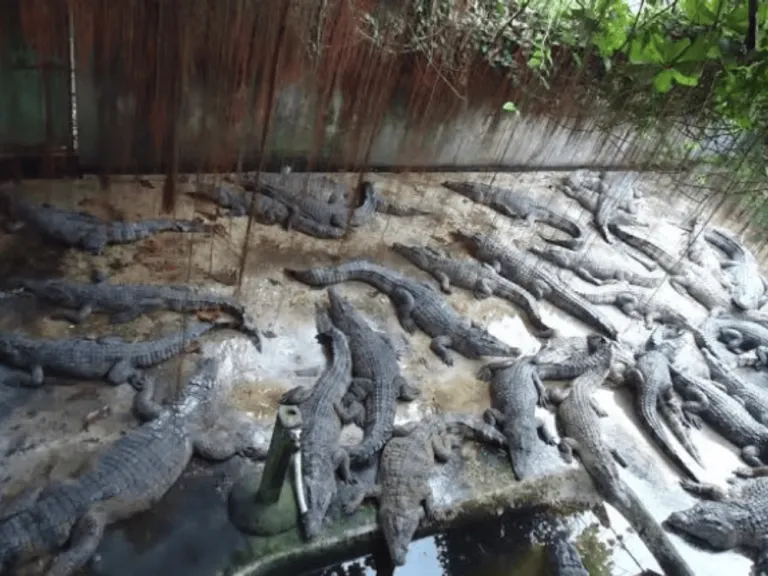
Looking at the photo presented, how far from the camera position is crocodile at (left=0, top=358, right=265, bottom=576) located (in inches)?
100

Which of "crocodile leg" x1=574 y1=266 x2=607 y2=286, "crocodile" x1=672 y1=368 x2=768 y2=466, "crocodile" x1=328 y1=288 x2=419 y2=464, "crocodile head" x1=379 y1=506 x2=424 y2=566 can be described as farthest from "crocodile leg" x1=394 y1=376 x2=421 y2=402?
"crocodile leg" x1=574 y1=266 x2=607 y2=286

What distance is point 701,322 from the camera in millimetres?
6102

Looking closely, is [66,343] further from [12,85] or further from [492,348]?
[492,348]

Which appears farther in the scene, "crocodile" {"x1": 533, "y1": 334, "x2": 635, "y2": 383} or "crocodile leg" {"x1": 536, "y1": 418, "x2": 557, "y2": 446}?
"crocodile" {"x1": 533, "y1": 334, "x2": 635, "y2": 383}

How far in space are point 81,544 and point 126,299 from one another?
5.52 ft

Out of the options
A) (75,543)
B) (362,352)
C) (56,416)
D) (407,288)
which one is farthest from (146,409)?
(407,288)

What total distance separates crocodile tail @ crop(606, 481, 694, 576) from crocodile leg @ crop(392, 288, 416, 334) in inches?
73.9

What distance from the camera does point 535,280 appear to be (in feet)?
18.2

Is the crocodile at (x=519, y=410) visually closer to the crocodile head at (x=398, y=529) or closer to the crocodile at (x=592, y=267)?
the crocodile head at (x=398, y=529)

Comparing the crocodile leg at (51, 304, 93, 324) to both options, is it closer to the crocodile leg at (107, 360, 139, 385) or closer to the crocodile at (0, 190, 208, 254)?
the crocodile leg at (107, 360, 139, 385)

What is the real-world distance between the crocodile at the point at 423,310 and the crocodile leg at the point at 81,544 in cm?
241

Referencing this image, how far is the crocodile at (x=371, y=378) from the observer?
141 inches

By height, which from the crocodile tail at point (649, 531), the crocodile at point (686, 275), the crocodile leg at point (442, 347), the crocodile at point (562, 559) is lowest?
the crocodile at point (562, 559)

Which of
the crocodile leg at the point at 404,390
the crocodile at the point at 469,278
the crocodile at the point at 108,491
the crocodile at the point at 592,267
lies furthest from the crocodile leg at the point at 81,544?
the crocodile at the point at 592,267
